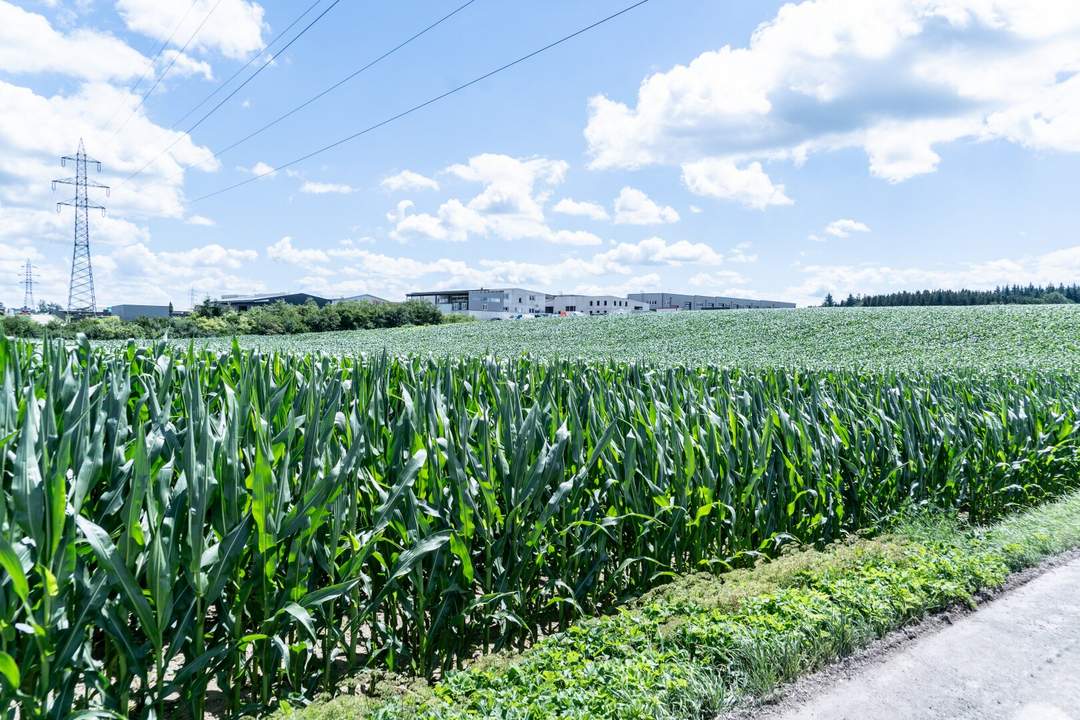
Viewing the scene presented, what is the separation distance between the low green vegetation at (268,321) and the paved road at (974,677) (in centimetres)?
4243

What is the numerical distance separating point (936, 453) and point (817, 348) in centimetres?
2388

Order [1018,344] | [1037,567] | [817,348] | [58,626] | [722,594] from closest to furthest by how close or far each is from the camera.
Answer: [58,626], [722,594], [1037,567], [1018,344], [817,348]

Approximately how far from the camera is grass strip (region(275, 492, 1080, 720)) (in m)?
2.41

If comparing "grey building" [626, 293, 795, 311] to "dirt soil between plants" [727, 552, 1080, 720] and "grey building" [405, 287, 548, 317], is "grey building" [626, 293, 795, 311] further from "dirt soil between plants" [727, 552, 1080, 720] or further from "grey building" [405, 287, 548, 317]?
"dirt soil between plants" [727, 552, 1080, 720]

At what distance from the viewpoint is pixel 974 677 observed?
307cm

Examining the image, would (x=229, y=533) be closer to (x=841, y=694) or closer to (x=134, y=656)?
(x=134, y=656)

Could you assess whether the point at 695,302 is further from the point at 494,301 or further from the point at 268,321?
the point at 268,321

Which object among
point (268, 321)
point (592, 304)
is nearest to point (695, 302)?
point (592, 304)

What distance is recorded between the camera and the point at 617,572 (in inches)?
137

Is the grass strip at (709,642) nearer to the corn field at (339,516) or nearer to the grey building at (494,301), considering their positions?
the corn field at (339,516)

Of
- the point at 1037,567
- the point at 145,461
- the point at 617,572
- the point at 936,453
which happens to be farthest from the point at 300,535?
the point at 936,453

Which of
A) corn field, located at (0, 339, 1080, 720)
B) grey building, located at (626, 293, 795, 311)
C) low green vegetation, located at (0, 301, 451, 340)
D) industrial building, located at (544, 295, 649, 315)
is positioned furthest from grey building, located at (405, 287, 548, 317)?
corn field, located at (0, 339, 1080, 720)

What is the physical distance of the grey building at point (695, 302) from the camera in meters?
84.1

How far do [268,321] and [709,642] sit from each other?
49374 millimetres
